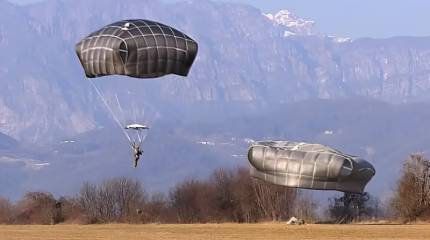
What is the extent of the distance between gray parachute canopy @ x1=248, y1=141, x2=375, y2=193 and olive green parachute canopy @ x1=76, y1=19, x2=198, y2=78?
1287 cm

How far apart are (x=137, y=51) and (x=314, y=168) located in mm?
15518

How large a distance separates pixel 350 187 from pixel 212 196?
56.8m

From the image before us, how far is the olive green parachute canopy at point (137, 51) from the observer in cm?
4794

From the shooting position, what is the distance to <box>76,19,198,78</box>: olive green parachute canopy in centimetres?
4794

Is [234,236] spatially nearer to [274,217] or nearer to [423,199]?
[423,199]

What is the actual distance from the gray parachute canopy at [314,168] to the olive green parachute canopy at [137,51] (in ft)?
42.2

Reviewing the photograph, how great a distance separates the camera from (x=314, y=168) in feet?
195

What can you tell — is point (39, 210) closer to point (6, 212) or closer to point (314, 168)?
point (6, 212)

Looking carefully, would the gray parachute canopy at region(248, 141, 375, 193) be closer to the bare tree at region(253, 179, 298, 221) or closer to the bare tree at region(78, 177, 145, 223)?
the bare tree at region(253, 179, 298, 221)

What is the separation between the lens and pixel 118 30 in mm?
48688

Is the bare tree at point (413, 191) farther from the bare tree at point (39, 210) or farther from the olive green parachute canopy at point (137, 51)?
the olive green parachute canopy at point (137, 51)

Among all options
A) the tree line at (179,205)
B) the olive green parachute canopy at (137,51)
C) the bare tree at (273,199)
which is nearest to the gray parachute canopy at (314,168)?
the olive green parachute canopy at (137,51)

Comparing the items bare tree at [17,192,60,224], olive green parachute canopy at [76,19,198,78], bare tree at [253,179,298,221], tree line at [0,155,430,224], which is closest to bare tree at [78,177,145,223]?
tree line at [0,155,430,224]

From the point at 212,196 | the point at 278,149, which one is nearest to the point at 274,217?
the point at 212,196
